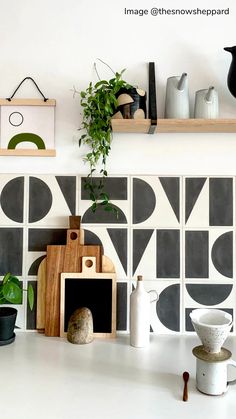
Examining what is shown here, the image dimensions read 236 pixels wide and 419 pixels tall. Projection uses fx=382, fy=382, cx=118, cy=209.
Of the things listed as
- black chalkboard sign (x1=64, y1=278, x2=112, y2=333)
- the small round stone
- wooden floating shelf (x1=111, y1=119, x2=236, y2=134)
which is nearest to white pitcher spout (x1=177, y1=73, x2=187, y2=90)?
wooden floating shelf (x1=111, y1=119, x2=236, y2=134)

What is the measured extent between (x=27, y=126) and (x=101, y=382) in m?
0.95

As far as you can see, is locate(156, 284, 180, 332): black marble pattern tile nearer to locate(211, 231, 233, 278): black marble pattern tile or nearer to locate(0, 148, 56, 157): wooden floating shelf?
locate(211, 231, 233, 278): black marble pattern tile

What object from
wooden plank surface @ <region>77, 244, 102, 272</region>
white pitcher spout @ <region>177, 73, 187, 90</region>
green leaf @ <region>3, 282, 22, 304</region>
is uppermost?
white pitcher spout @ <region>177, 73, 187, 90</region>

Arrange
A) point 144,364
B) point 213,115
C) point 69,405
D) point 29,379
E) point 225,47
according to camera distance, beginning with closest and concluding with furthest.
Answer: point 69,405
point 29,379
point 144,364
point 213,115
point 225,47

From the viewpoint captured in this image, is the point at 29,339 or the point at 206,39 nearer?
the point at 29,339

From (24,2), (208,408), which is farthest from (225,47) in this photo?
(208,408)

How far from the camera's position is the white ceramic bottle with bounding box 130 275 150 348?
1.32 meters

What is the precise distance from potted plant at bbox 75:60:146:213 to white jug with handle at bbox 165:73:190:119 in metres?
0.11

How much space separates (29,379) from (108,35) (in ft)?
4.07

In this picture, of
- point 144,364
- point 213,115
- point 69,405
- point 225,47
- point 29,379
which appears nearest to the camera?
point 69,405

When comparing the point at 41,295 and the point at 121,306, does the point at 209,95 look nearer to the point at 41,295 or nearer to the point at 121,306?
the point at 121,306

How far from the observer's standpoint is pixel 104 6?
4.87 feet

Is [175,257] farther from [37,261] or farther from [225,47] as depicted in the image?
[225,47]

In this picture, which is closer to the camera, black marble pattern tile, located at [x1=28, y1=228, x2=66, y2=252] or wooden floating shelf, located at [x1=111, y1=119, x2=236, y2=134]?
wooden floating shelf, located at [x1=111, y1=119, x2=236, y2=134]
